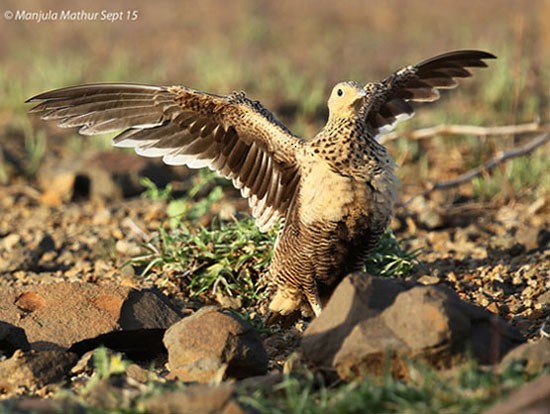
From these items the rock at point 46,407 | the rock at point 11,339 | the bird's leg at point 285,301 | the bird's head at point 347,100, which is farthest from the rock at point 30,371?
the bird's head at point 347,100

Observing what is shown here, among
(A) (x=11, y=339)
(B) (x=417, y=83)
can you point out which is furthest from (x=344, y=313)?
(B) (x=417, y=83)

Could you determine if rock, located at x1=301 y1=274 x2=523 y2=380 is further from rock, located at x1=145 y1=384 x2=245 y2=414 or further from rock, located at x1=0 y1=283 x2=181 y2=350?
rock, located at x1=0 y1=283 x2=181 y2=350

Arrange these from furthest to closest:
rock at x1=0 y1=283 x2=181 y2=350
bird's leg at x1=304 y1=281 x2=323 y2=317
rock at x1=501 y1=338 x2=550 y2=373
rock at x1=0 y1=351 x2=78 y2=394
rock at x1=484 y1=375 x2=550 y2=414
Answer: bird's leg at x1=304 y1=281 x2=323 y2=317 → rock at x1=0 y1=283 x2=181 y2=350 → rock at x1=0 y1=351 x2=78 y2=394 → rock at x1=501 y1=338 x2=550 y2=373 → rock at x1=484 y1=375 x2=550 y2=414

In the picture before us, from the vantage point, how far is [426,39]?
13.4 meters

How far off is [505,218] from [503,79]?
306 centimetres

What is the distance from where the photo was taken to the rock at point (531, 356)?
365 cm

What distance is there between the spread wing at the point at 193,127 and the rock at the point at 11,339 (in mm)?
1324

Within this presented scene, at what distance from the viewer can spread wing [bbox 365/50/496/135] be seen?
5742 mm

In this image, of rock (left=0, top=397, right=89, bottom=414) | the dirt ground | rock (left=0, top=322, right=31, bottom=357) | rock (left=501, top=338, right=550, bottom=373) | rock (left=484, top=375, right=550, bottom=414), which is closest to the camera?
rock (left=484, top=375, right=550, bottom=414)

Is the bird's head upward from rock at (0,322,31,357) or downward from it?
upward

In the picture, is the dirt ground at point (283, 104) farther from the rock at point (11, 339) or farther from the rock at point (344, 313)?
the rock at point (11, 339)

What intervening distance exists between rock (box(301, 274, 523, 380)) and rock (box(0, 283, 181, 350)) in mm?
1069

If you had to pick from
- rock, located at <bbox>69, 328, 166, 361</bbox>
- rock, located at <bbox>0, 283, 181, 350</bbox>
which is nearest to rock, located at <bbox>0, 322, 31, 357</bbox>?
rock, located at <bbox>0, 283, 181, 350</bbox>

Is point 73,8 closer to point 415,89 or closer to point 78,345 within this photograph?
point 415,89
